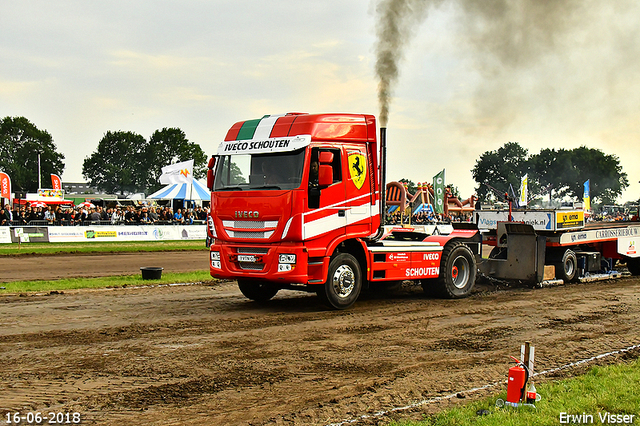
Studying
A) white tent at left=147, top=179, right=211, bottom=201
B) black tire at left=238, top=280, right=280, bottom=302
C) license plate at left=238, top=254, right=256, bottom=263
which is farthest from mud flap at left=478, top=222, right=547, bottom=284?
white tent at left=147, top=179, right=211, bottom=201

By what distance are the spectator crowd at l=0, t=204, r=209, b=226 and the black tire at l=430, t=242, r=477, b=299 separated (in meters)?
22.5

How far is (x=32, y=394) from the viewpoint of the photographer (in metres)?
5.55

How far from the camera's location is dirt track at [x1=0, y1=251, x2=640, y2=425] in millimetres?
5395

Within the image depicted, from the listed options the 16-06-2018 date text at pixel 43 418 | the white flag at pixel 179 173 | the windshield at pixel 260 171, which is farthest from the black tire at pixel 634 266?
the white flag at pixel 179 173

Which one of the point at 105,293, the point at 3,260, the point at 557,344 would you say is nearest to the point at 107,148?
the point at 3,260

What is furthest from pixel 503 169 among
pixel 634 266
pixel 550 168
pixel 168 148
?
pixel 634 266

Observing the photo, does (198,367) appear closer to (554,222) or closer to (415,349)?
(415,349)

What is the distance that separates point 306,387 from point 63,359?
297cm

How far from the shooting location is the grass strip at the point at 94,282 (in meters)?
13.7

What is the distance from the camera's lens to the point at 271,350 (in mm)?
7484

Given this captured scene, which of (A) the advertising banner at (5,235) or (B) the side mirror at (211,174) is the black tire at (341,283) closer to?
(B) the side mirror at (211,174)

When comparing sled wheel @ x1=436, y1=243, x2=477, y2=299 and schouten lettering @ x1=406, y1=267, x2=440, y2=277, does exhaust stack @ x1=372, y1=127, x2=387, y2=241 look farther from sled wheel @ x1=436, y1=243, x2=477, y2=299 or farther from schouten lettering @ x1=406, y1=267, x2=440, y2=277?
sled wheel @ x1=436, y1=243, x2=477, y2=299

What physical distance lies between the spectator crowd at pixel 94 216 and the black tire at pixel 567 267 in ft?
75.2

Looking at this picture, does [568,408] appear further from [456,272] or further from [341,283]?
[456,272]
